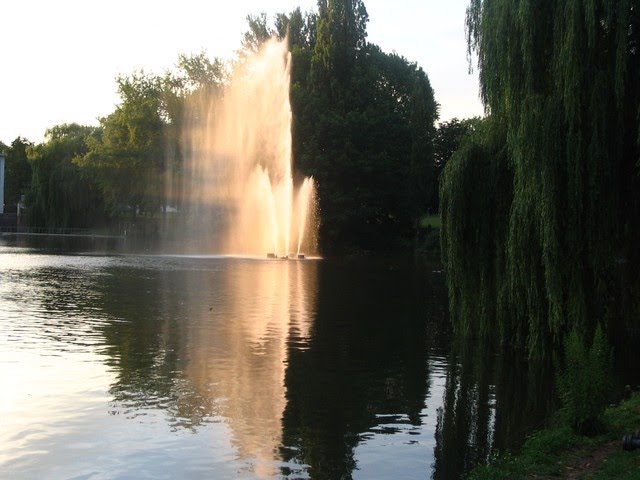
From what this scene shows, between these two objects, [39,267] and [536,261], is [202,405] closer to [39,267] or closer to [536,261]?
[536,261]

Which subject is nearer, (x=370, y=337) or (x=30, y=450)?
(x=30, y=450)

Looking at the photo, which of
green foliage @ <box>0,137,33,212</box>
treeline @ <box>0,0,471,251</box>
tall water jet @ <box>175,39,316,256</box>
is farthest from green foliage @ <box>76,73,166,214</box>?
green foliage @ <box>0,137,33,212</box>

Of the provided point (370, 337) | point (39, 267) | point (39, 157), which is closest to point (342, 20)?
point (39, 267)

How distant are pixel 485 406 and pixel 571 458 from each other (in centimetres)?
387

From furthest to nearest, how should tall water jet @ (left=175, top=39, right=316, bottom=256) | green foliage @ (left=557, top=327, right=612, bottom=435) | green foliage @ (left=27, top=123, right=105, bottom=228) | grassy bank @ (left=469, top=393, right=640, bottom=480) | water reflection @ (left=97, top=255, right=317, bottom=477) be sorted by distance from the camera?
green foliage @ (left=27, top=123, right=105, bottom=228) < tall water jet @ (left=175, top=39, right=316, bottom=256) < water reflection @ (left=97, top=255, right=317, bottom=477) < green foliage @ (left=557, top=327, right=612, bottom=435) < grassy bank @ (left=469, top=393, right=640, bottom=480)

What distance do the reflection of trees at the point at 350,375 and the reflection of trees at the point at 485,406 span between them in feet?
2.14

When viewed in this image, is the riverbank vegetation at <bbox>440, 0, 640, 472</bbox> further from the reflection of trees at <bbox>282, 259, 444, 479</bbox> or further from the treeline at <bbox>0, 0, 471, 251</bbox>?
the treeline at <bbox>0, 0, 471, 251</bbox>

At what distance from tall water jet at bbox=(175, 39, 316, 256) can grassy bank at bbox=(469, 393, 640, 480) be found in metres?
44.4

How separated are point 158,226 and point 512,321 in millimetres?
67709

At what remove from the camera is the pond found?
10000mm

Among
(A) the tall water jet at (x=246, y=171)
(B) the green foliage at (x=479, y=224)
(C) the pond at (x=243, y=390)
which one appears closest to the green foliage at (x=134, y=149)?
(A) the tall water jet at (x=246, y=171)

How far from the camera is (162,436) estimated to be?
10.8m

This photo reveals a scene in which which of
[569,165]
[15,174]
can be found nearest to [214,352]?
[569,165]

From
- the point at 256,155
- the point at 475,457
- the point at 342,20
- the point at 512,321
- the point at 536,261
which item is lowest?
the point at 475,457
